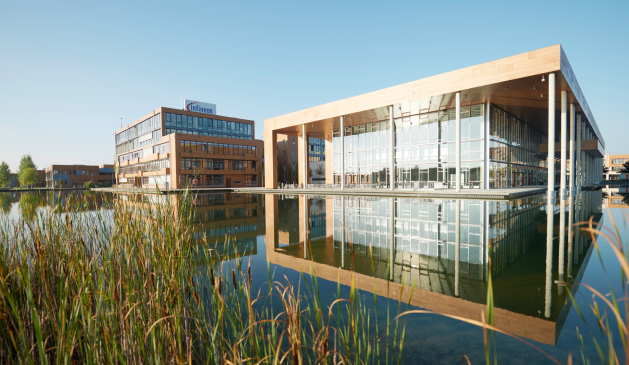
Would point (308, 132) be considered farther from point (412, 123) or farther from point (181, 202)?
point (181, 202)

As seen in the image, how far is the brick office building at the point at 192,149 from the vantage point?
42875 mm

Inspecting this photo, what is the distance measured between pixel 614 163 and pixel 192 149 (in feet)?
343

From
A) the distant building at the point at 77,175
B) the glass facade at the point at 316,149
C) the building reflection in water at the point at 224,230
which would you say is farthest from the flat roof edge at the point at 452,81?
the distant building at the point at 77,175

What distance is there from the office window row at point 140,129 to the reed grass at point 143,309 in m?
48.3

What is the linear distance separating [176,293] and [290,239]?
5.44 m

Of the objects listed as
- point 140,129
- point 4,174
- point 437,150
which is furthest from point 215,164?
point 4,174

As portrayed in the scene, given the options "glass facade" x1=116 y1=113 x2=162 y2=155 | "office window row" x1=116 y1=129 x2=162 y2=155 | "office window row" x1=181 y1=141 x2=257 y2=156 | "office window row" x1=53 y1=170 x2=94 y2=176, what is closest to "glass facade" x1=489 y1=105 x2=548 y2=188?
"office window row" x1=181 y1=141 x2=257 y2=156

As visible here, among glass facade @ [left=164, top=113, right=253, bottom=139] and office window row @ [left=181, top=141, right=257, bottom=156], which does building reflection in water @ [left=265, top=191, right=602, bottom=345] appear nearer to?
office window row @ [left=181, top=141, right=257, bottom=156]

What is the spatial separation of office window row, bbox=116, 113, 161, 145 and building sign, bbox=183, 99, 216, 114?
5851 mm

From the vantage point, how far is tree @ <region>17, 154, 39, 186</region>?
63375 mm

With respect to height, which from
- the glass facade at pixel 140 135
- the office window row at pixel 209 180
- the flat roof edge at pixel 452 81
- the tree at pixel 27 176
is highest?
the glass facade at pixel 140 135

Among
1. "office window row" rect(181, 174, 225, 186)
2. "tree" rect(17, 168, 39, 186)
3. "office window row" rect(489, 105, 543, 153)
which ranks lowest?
"office window row" rect(181, 174, 225, 186)

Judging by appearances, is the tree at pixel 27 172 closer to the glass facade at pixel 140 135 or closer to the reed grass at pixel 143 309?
the glass facade at pixel 140 135

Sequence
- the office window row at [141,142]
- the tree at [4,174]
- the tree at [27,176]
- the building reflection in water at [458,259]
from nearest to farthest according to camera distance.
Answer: the building reflection in water at [458,259], the office window row at [141,142], the tree at [27,176], the tree at [4,174]
